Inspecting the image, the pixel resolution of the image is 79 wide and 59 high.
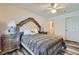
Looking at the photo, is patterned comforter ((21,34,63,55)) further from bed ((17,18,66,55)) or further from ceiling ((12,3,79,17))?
ceiling ((12,3,79,17))

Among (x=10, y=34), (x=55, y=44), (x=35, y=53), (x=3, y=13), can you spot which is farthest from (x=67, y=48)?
(x=3, y=13)

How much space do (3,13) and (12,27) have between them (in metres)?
0.23

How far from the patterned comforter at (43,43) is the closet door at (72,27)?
0.47ft

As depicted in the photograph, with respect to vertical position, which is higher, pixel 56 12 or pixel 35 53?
pixel 56 12

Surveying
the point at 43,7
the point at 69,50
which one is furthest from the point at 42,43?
the point at 43,7

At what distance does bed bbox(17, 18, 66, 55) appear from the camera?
6.99 feet

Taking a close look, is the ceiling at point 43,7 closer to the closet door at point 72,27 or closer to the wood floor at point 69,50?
the closet door at point 72,27

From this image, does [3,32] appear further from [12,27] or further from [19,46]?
[19,46]

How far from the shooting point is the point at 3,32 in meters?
2.11

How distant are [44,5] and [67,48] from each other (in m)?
0.70

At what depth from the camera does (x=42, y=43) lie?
2.13m
